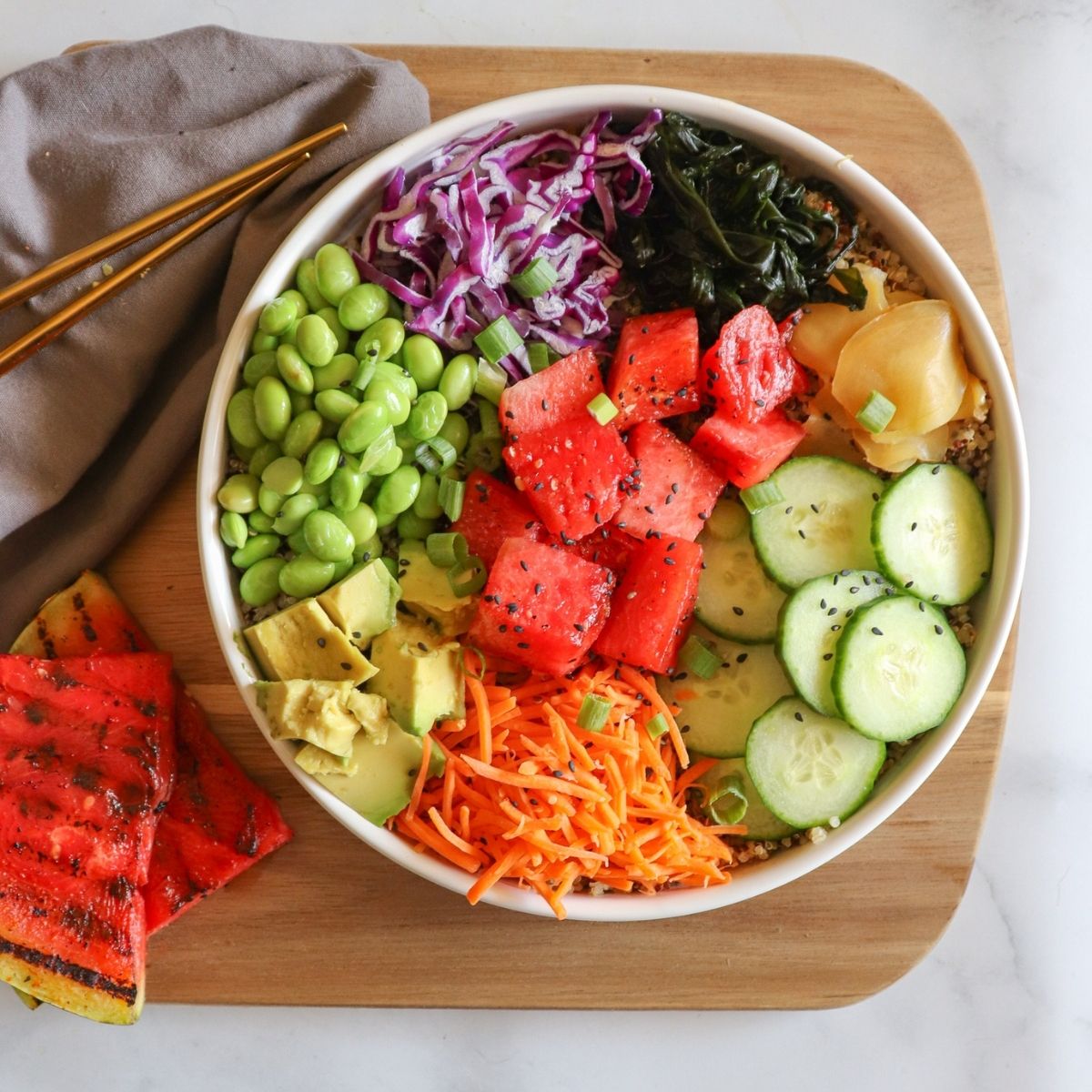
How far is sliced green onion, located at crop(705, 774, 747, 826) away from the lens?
2.61m

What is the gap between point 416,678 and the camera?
2396 millimetres

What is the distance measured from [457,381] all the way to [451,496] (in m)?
0.29

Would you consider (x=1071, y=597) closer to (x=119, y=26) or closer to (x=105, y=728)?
(x=105, y=728)

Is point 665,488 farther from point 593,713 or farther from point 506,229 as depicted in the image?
point 506,229

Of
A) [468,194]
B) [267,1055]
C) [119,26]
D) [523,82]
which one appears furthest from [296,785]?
[119,26]

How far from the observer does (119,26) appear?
3061 mm

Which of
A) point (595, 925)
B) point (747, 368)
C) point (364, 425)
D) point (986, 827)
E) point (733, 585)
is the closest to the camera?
point (364, 425)

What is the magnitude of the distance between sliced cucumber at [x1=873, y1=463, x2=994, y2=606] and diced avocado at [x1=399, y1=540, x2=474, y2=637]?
3.51 feet

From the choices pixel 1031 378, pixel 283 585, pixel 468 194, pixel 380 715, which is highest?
pixel 468 194

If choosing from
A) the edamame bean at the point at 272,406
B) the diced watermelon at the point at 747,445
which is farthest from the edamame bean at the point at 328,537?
the diced watermelon at the point at 747,445

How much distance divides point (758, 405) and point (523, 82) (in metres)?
1.13

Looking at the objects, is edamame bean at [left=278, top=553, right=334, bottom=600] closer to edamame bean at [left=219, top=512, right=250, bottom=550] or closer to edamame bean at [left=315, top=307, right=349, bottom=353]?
edamame bean at [left=219, top=512, right=250, bottom=550]

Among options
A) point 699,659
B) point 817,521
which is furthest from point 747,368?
point 699,659

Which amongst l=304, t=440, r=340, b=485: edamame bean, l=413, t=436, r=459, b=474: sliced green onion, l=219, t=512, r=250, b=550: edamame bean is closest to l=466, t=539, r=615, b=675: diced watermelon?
l=413, t=436, r=459, b=474: sliced green onion
